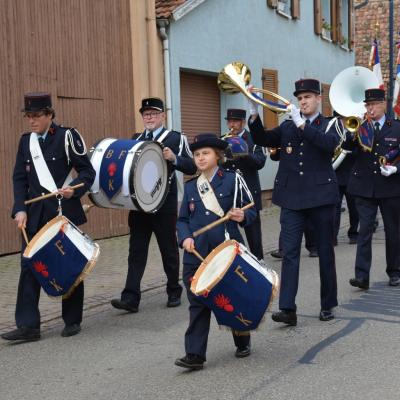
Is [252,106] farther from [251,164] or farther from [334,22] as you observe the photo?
[334,22]

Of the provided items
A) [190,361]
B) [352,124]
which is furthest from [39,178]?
[352,124]

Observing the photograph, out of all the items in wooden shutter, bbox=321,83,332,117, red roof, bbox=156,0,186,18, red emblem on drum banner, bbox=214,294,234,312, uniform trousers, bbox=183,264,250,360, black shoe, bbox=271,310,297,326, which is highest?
red roof, bbox=156,0,186,18

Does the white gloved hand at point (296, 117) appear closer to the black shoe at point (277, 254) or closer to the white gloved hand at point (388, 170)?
the white gloved hand at point (388, 170)

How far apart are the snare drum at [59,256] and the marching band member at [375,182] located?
→ 295cm

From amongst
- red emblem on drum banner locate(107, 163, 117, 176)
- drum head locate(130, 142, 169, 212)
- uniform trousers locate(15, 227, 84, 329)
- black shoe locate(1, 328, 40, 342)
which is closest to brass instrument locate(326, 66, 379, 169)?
drum head locate(130, 142, 169, 212)

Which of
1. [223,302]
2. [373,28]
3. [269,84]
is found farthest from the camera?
[373,28]

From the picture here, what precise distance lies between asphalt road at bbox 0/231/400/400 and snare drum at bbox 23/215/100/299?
494 mm

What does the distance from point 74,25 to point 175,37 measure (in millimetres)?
2704

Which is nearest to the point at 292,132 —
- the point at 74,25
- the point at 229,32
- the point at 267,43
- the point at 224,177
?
the point at 224,177

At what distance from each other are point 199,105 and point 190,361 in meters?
10.3

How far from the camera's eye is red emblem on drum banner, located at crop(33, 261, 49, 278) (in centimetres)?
550

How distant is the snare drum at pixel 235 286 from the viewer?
4500mm

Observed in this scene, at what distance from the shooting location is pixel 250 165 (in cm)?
818

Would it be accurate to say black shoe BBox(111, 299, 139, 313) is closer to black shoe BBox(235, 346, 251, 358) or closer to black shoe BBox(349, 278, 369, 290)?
black shoe BBox(235, 346, 251, 358)
